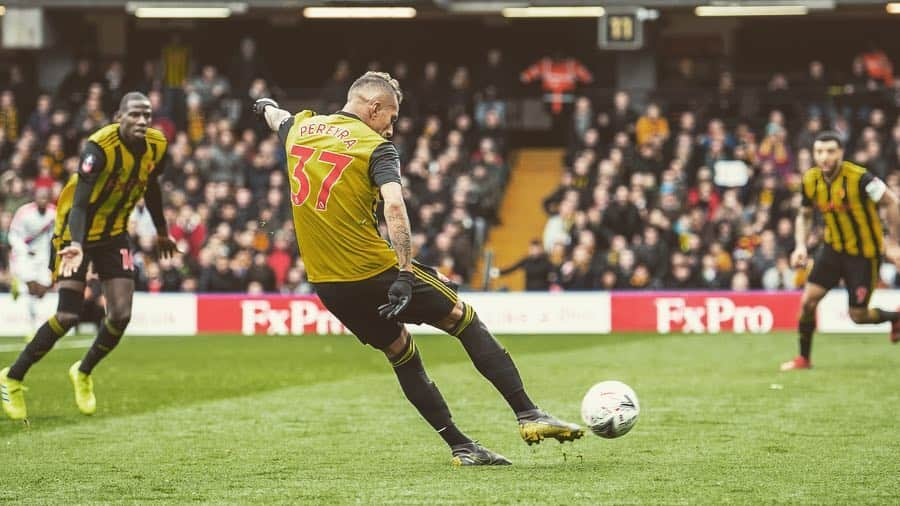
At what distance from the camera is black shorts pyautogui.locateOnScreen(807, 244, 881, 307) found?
14.2 metres

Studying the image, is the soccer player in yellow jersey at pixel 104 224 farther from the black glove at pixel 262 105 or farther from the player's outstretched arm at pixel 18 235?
the player's outstretched arm at pixel 18 235

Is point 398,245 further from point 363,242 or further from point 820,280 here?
point 820,280

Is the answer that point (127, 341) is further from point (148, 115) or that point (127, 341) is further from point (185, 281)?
point (148, 115)

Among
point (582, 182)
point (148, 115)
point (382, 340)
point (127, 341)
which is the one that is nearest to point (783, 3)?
point (582, 182)

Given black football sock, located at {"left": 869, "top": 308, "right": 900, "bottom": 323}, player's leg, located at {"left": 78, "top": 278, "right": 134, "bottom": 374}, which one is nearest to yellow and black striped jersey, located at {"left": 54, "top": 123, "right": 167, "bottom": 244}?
player's leg, located at {"left": 78, "top": 278, "right": 134, "bottom": 374}

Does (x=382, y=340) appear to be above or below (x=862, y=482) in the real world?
above

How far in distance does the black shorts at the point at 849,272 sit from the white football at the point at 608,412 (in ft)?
20.8


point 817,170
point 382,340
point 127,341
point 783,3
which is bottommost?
point 127,341

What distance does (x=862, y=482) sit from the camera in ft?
24.3

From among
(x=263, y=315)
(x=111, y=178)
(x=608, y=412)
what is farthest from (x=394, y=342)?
(x=263, y=315)

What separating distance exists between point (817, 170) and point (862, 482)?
276 inches

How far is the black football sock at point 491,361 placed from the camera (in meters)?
7.98

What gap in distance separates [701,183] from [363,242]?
57.4 ft

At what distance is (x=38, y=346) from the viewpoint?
10.9 metres
